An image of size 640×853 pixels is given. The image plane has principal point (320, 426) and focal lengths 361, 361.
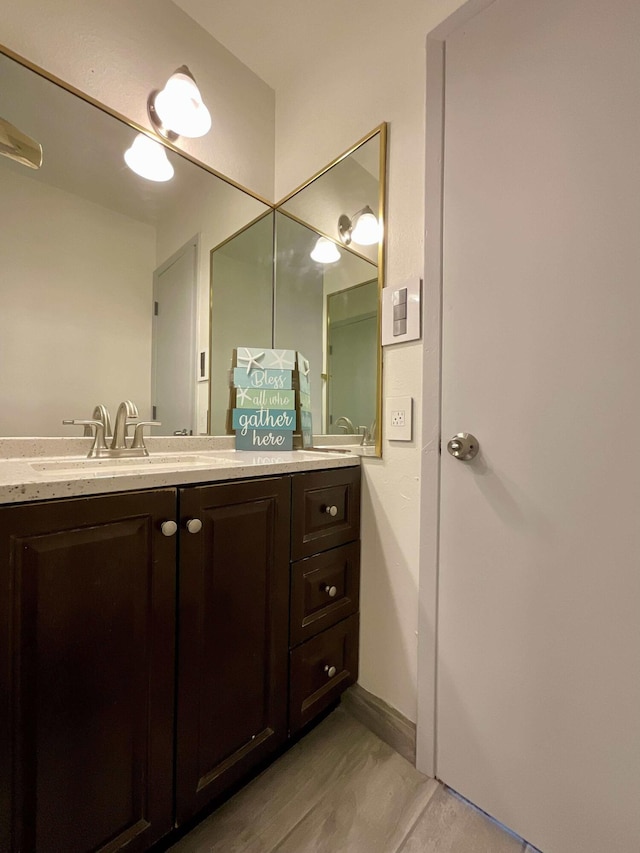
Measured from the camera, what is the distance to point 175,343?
135 centimetres

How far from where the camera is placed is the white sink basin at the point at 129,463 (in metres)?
0.97

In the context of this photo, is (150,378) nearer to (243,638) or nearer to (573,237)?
(243,638)

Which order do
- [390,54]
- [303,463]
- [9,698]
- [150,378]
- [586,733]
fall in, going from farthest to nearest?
[150,378], [390,54], [303,463], [586,733], [9,698]

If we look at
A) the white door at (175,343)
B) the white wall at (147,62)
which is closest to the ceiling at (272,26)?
the white wall at (147,62)

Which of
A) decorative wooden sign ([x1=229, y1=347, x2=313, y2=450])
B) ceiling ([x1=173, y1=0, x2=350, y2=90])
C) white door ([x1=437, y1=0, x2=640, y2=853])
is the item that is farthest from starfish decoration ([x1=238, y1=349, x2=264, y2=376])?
ceiling ([x1=173, y1=0, x2=350, y2=90])

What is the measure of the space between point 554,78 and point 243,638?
1.48m

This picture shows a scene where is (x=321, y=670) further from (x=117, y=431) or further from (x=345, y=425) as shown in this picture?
(x=117, y=431)

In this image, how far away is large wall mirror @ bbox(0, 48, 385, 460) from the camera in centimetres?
103

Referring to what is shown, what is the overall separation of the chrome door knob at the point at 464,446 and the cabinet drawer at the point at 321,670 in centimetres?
66

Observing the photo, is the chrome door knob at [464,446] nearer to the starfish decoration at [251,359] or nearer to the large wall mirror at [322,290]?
the large wall mirror at [322,290]

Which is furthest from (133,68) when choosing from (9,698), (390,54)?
(9,698)

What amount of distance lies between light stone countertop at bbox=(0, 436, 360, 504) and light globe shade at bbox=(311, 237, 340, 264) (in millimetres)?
771

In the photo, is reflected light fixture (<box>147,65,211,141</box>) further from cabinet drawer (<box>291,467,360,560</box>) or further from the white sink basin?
cabinet drawer (<box>291,467,360,560</box>)

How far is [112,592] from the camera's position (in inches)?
26.5
